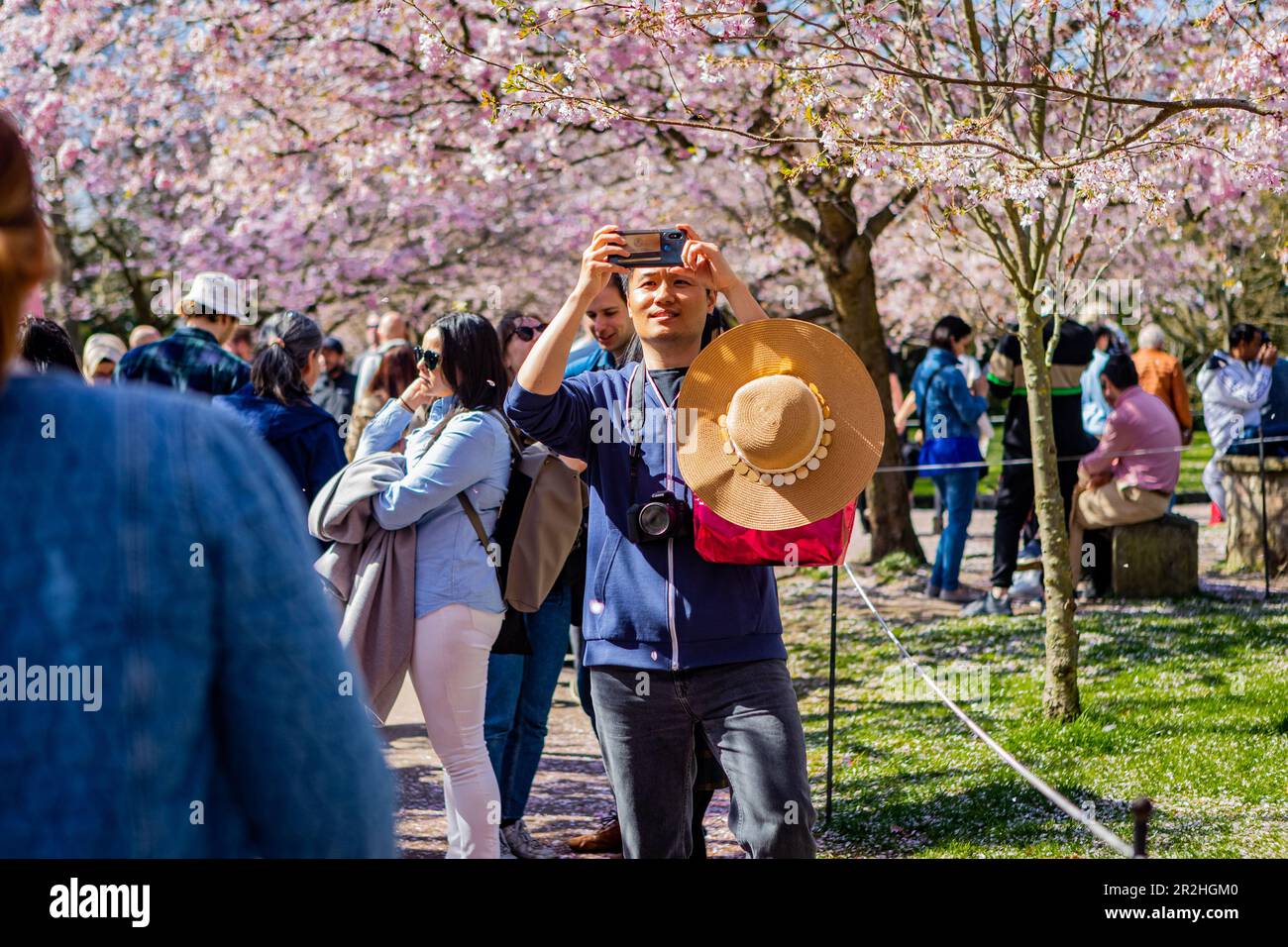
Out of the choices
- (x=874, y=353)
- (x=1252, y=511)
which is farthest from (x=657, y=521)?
(x=874, y=353)

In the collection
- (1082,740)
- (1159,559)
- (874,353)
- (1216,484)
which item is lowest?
(1082,740)

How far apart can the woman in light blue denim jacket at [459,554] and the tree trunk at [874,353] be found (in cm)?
702

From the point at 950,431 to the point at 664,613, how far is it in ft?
23.3

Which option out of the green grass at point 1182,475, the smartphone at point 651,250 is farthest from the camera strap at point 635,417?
the green grass at point 1182,475

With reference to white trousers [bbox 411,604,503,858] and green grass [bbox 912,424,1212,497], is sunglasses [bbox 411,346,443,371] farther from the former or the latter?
green grass [bbox 912,424,1212,497]

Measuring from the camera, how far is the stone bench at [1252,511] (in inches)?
392

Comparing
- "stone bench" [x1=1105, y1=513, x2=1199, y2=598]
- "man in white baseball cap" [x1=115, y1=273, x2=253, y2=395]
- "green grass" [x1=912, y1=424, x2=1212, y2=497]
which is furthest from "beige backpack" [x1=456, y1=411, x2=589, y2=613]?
"green grass" [x1=912, y1=424, x2=1212, y2=497]

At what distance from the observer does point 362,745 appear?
4.46 ft

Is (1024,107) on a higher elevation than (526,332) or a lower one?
higher

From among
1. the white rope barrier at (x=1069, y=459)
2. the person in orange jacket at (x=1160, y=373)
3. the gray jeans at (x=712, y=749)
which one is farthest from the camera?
the person in orange jacket at (x=1160, y=373)

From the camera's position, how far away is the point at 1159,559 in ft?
31.0

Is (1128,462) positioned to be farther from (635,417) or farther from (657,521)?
(657,521)

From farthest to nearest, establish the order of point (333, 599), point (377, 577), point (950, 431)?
1. point (950, 431)
2. point (333, 599)
3. point (377, 577)

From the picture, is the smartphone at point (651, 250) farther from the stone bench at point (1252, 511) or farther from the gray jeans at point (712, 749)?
the stone bench at point (1252, 511)
